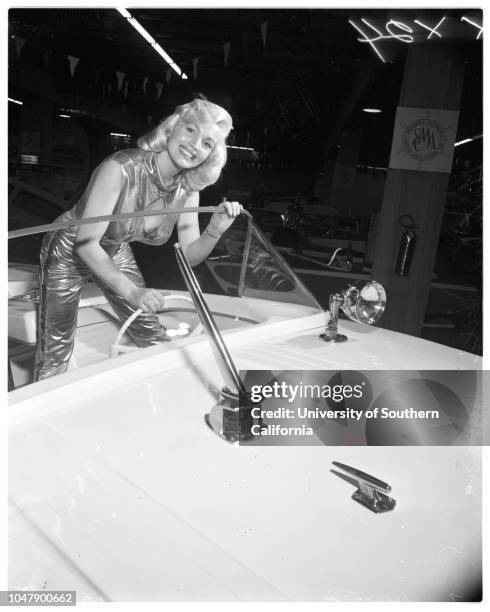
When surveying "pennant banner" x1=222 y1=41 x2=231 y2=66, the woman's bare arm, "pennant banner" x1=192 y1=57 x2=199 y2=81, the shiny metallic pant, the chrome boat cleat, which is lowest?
the chrome boat cleat

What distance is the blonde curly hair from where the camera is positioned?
3.30ft

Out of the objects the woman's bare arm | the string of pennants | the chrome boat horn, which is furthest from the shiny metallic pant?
the string of pennants

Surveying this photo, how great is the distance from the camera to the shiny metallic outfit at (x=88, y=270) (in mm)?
896

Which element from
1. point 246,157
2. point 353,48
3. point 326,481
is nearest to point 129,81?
point 246,157

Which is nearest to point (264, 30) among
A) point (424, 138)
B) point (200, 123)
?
point (200, 123)

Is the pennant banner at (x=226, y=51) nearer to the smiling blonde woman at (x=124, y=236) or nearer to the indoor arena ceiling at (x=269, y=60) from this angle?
the indoor arena ceiling at (x=269, y=60)

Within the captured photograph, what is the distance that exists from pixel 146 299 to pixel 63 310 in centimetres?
18

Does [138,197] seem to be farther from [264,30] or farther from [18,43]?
[264,30]

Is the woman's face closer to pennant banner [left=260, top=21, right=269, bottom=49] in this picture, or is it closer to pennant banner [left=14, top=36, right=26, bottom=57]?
pennant banner [left=14, top=36, right=26, bottom=57]

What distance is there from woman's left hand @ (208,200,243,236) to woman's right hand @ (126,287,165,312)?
17 cm

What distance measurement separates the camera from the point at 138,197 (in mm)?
946

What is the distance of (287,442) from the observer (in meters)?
0.61

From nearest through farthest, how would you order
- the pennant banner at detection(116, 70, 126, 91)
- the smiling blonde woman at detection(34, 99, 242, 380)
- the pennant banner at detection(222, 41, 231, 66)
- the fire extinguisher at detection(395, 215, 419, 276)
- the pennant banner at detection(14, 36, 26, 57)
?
1. the smiling blonde woman at detection(34, 99, 242, 380)
2. the pennant banner at detection(14, 36, 26, 57)
3. the pennant banner at detection(116, 70, 126, 91)
4. the pennant banner at detection(222, 41, 231, 66)
5. the fire extinguisher at detection(395, 215, 419, 276)

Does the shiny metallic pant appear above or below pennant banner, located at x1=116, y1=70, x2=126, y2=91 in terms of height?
below
